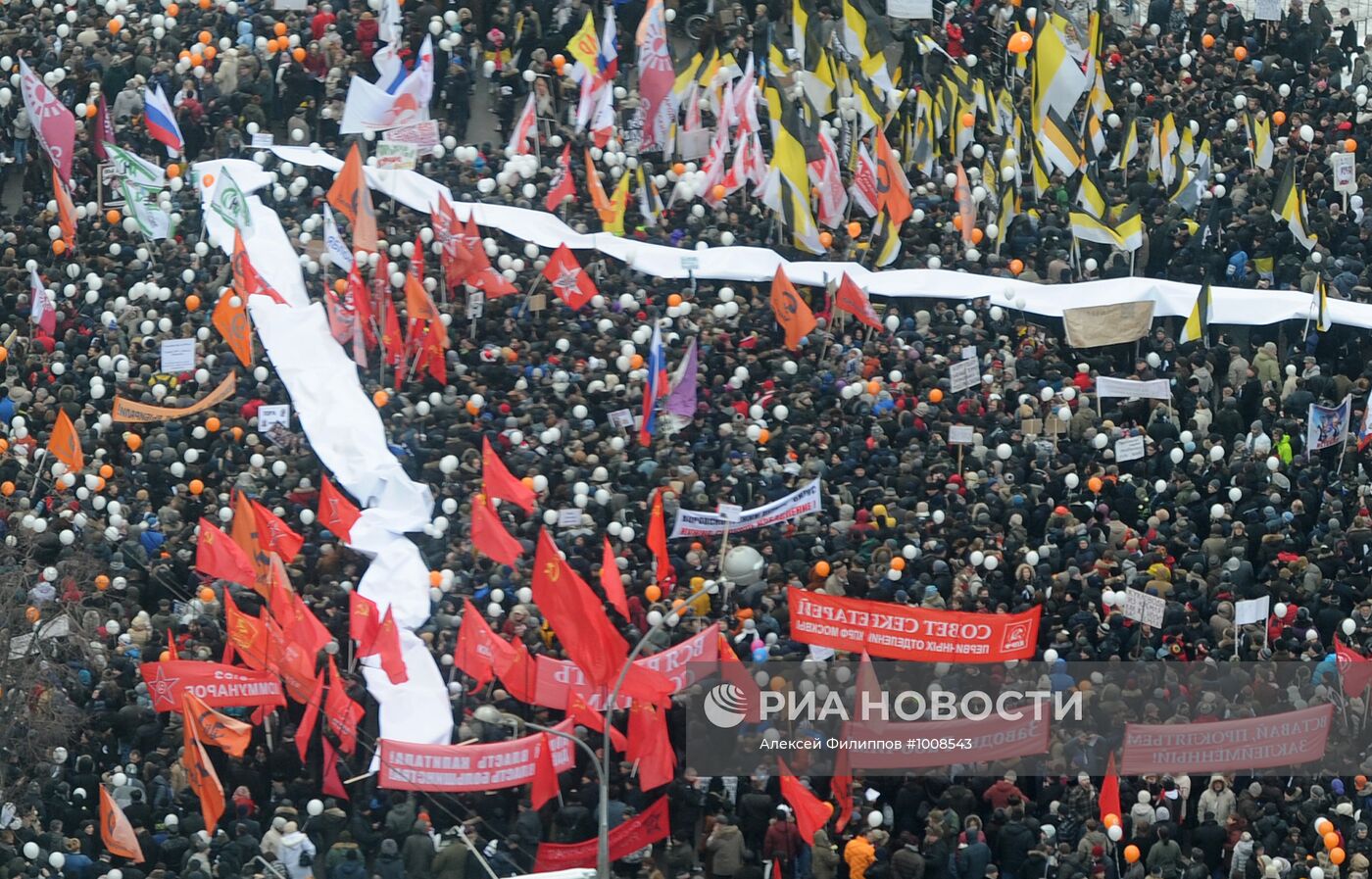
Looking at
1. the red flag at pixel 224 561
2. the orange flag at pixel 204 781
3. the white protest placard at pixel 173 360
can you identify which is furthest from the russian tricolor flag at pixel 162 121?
the orange flag at pixel 204 781

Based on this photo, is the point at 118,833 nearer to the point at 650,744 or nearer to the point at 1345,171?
the point at 650,744

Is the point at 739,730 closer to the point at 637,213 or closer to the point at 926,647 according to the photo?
the point at 926,647

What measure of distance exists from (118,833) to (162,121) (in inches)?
463

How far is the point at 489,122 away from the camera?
38.4 metres

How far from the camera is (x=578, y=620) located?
27.4m

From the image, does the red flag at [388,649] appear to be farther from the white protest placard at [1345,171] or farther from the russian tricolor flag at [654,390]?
the white protest placard at [1345,171]

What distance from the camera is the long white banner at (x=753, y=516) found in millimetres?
29938

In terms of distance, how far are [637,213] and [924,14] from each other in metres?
5.00

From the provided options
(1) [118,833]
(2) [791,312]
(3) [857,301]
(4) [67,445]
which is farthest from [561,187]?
(1) [118,833]

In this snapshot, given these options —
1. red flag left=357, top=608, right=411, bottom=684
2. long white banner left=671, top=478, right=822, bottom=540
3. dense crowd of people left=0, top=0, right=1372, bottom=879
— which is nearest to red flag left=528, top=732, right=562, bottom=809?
dense crowd of people left=0, top=0, right=1372, bottom=879

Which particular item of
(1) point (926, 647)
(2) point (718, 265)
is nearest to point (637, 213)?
(2) point (718, 265)

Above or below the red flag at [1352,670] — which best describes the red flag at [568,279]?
above

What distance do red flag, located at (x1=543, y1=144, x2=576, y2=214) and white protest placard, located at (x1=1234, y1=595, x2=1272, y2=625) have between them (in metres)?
9.81

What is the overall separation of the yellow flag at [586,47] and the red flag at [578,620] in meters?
10.4
